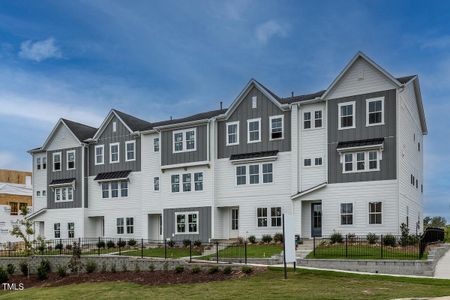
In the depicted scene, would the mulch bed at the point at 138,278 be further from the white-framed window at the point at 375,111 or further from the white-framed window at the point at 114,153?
the white-framed window at the point at 114,153

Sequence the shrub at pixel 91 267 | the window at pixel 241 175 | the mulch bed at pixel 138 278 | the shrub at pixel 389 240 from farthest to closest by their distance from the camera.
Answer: the window at pixel 241 175
the shrub at pixel 91 267
the shrub at pixel 389 240
the mulch bed at pixel 138 278

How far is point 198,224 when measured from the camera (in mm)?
39281

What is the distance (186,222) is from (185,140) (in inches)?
238

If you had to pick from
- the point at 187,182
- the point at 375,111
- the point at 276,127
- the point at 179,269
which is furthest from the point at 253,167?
the point at 179,269

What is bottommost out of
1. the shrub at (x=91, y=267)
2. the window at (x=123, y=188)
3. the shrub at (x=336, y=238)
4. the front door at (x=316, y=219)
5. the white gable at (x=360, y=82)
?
the shrub at (x=91, y=267)

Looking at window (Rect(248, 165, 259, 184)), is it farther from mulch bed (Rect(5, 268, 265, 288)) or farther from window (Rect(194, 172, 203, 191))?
mulch bed (Rect(5, 268, 265, 288))

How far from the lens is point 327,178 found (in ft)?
113

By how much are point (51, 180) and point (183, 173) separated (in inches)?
577

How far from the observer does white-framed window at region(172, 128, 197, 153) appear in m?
40.3

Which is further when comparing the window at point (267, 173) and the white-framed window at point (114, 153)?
the white-framed window at point (114, 153)

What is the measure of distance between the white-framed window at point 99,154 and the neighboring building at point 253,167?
0.10 m

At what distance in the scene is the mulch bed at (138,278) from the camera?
24.8m

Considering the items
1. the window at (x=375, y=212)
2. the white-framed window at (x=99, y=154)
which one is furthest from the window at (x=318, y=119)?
the white-framed window at (x=99, y=154)

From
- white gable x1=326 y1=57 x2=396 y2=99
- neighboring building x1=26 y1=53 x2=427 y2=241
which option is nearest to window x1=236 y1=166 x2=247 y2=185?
neighboring building x1=26 y1=53 x2=427 y2=241
